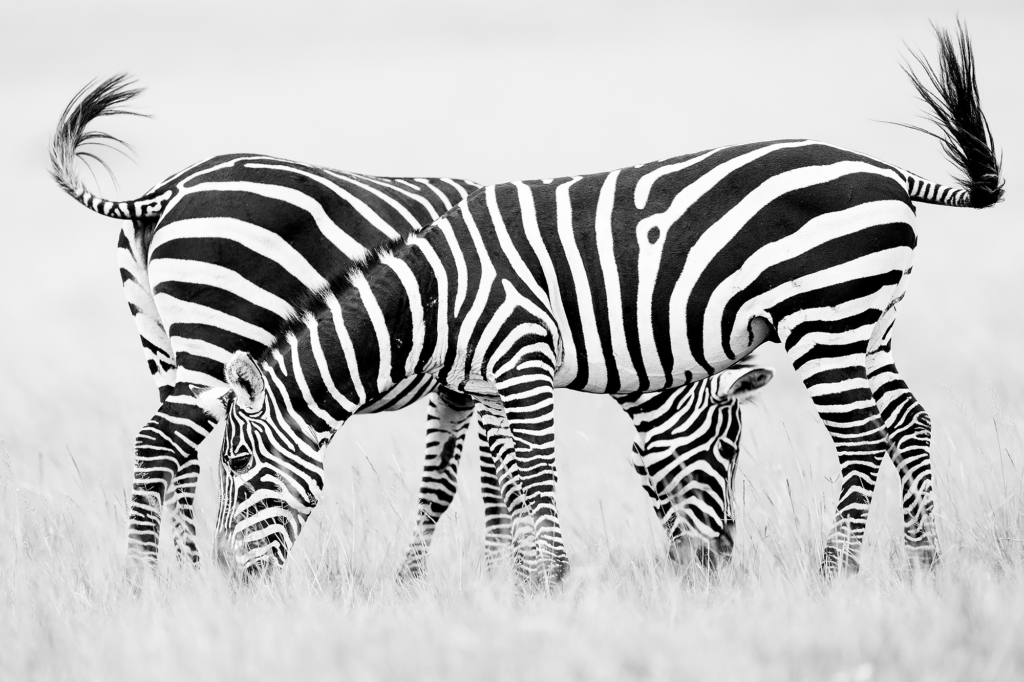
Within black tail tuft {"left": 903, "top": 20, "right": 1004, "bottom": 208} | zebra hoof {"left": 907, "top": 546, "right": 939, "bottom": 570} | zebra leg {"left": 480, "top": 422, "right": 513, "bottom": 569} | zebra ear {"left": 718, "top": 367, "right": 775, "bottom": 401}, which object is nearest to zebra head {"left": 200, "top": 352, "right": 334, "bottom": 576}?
zebra leg {"left": 480, "top": 422, "right": 513, "bottom": 569}

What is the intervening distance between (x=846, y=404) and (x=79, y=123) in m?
5.48

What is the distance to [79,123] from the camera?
22.4 ft

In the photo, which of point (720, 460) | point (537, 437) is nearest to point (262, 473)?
point (537, 437)

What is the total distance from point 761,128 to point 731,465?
96.6 ft

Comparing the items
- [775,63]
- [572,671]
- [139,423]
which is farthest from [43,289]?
[775,63]

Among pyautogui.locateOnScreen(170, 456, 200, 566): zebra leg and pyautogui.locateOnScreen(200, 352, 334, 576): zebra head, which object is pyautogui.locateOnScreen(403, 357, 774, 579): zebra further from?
pyautogui.locateOnScreen(170, 456, 200, 566): zebra leg

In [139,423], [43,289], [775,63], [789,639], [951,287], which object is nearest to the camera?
[789,639]

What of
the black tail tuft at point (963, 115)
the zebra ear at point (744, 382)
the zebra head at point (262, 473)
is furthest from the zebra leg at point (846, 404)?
the zebra head at point (262, 473)

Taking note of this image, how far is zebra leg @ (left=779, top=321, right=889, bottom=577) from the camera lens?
5328mm

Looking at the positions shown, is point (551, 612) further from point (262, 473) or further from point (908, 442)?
point (908, 442)

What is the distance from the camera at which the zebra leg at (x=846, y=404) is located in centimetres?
533

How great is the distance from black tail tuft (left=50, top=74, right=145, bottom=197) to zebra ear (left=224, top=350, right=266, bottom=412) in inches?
82.4

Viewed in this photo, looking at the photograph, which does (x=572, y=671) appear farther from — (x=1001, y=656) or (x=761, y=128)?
(x=761, y=128)

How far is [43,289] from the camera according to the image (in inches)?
860
